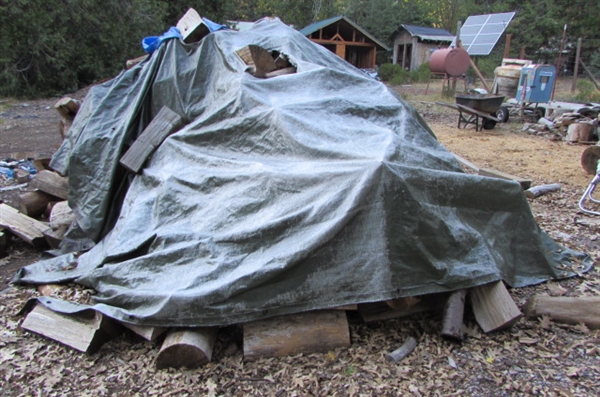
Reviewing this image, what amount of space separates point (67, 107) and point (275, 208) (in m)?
3.78

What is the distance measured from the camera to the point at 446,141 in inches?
401

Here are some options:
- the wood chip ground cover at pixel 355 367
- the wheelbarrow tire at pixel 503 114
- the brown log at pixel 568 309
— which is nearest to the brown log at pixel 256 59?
the wood chip ground cover at pixel 355 367

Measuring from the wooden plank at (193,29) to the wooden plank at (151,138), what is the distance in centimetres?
135

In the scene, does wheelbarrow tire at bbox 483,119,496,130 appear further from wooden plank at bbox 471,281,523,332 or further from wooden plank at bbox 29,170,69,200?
wooden plank at bbox 29,170,69,200

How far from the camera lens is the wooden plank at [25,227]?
178 inches

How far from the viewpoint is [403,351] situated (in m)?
2.85

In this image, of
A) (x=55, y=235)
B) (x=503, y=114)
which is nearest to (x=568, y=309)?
(x=55, y=235)

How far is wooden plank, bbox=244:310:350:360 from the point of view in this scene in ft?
9.33

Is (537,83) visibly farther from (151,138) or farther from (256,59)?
(151,138)

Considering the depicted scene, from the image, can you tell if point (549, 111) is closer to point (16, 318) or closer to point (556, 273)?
point (556, 273)

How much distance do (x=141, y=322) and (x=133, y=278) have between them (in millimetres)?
453

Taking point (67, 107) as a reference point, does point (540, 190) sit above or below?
below

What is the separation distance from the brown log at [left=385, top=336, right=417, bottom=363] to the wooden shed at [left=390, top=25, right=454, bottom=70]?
105ft

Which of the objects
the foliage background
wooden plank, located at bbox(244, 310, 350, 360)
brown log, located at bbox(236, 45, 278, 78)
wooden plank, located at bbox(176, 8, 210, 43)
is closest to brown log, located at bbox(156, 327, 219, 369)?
wooden plank, located at bbox(244, 310, 350, 360)
